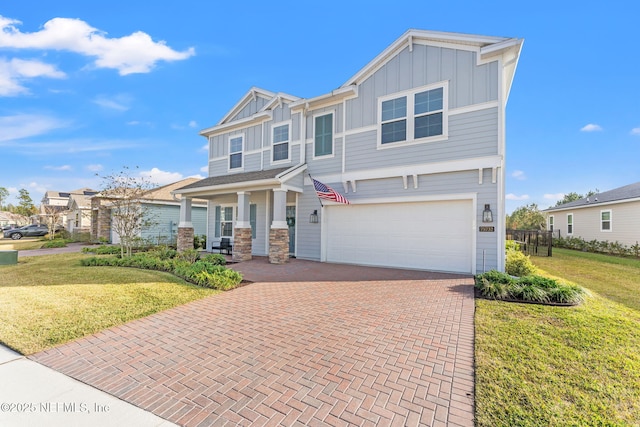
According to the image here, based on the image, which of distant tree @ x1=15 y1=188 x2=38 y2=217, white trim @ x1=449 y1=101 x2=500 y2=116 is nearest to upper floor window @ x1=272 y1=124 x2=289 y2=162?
white trim @ x1=449 y1=101 x2=500 y2=116

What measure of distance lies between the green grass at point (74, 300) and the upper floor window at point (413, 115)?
26.1 ft

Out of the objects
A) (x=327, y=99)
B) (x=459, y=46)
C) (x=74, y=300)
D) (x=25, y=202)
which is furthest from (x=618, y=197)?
(x=25, y=202)

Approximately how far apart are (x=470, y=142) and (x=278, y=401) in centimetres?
884

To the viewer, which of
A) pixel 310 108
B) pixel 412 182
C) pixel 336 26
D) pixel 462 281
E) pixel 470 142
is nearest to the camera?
pixel 462 281

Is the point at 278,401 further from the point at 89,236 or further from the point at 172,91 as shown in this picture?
the point at 89,236

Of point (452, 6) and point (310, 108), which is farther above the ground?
point (452, 6)

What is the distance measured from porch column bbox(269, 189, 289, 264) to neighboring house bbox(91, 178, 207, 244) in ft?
31.4

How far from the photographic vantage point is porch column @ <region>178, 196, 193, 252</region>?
13.9 m

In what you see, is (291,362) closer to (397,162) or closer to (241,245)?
(397,162)

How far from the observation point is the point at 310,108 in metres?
12.0

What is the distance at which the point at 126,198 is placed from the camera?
40.9ft

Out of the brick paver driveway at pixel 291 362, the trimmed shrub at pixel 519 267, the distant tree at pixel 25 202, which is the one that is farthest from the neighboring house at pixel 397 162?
the distant tree at pixel 25 202

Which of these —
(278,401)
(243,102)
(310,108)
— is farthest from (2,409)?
(243,102)

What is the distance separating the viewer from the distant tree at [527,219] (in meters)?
28.2
